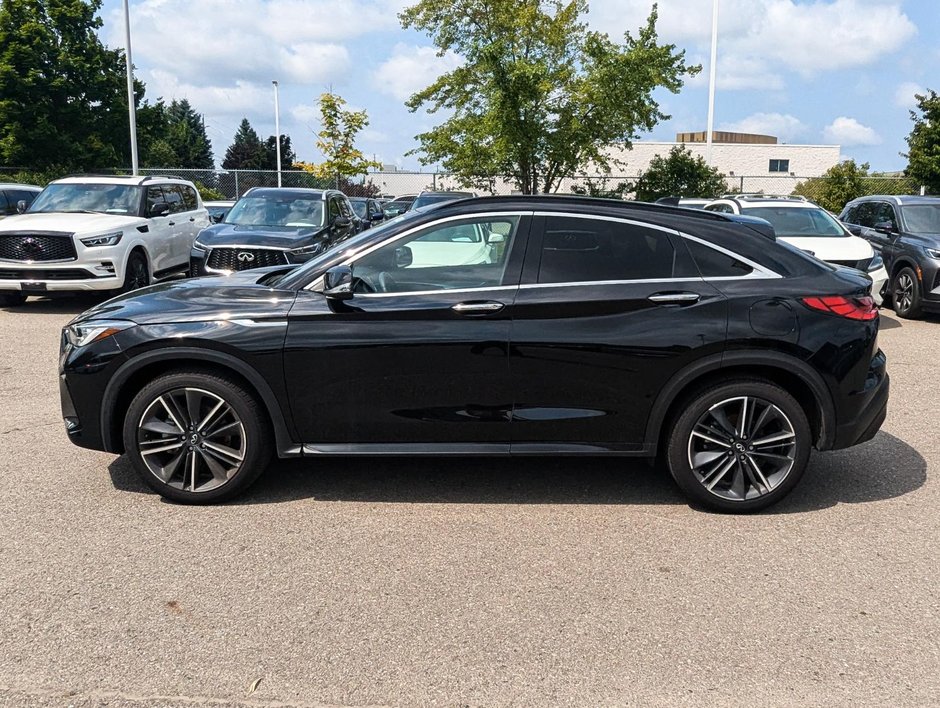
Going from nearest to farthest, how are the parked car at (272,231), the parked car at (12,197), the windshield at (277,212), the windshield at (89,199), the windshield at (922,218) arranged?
the parked car at (272,231), the windshield at (277,212), the windshield at (922,218), the windshield at (89,199), the parked car at (12,197)

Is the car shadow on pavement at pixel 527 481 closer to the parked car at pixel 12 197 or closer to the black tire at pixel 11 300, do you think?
the black tire at pixel 11 300

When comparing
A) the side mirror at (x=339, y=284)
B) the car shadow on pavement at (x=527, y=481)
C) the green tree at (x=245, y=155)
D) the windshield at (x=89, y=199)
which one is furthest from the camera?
the green tree at (x=245, y=155)

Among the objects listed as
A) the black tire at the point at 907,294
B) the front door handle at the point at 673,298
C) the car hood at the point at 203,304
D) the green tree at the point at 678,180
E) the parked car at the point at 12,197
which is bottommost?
the black tire at the point at 907,294

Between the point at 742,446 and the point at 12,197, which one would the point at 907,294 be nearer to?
the point at 742,446

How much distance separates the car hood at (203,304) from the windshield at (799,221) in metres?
9.01

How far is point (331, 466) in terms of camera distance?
5.29 metres

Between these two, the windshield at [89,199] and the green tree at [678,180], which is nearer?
the windshield at [89,199]

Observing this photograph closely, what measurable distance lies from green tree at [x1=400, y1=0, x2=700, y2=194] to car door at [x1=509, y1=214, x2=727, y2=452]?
59.8ft

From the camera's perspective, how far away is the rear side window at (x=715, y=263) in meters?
4.52

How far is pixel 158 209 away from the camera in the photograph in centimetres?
1291

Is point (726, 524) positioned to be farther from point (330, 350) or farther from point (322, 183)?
point (322, 183)

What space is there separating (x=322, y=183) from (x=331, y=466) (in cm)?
2727

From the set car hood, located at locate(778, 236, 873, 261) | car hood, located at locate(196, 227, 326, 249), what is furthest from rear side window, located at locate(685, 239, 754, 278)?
car hood, located at locate(196, 227, 326, 249)

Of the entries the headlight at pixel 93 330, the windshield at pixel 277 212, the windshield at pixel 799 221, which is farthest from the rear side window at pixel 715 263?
the windshield at pixel 277 212
